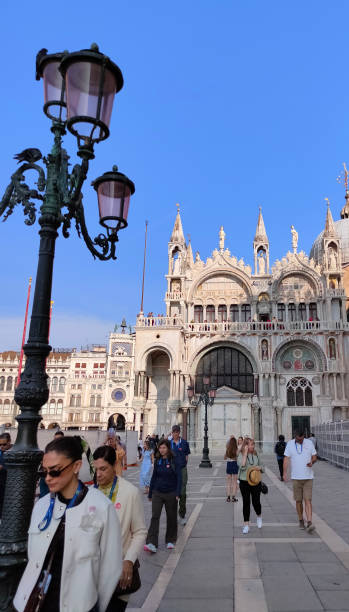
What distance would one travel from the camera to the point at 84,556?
223 centimetres

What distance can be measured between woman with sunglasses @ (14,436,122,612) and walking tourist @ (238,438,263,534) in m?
6.11

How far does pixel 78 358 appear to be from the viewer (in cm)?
5791

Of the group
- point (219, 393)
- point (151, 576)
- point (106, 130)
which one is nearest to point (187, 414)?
point (219, 393)

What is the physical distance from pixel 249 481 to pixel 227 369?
26.5 metres

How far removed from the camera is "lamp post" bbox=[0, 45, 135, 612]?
3.76 metres

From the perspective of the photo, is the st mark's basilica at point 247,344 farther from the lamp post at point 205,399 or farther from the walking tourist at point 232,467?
the walking tourist at point 232,467

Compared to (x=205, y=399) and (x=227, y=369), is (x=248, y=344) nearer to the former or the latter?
(x=227, y=369)

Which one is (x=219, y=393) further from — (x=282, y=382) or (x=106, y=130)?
(x=106, y=130)

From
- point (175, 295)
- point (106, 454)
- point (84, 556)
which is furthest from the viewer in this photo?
point (175, 295)

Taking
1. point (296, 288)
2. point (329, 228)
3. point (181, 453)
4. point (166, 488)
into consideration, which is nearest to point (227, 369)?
point (296, 288)

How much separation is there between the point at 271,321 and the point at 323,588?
2957 centimetres

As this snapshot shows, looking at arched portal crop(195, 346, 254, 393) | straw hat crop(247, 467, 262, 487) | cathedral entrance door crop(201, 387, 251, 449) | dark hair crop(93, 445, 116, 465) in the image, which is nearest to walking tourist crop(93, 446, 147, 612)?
dark hair crop(93, 445, 116, 465)

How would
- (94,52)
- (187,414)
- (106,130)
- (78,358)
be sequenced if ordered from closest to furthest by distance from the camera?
(94,52) < (106,130) < (187,414) < (78,358)

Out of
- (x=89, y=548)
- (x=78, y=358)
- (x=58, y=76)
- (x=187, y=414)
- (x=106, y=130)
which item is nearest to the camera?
(x=89, y=548)
